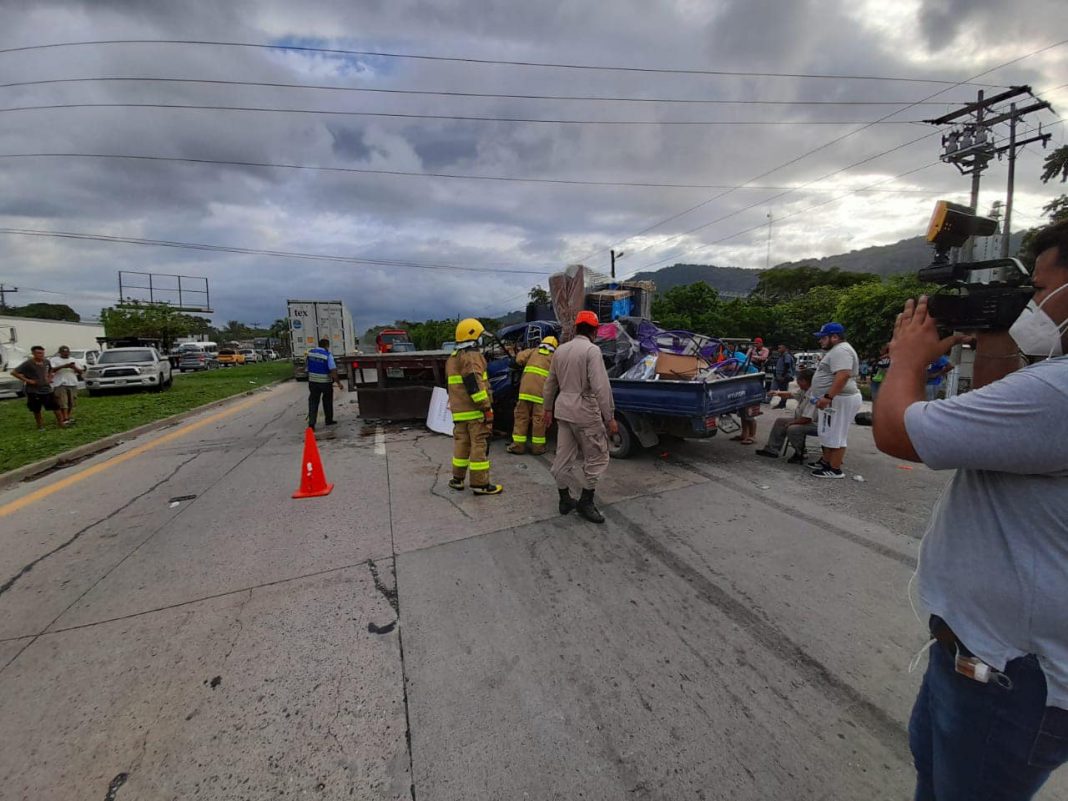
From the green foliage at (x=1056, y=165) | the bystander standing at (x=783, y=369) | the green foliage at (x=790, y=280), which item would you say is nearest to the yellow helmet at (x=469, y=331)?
the bystander standing at (x=783, y=369)

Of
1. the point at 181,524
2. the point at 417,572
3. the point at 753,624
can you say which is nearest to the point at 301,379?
the point at 181,524

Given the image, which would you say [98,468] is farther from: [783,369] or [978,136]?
[978,136]

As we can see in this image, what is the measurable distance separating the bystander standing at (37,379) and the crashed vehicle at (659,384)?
851 centimetres

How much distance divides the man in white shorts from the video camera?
4.21 metres

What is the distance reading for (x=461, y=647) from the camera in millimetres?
2629

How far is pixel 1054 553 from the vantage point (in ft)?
3.35

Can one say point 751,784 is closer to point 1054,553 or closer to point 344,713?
point 1054,553

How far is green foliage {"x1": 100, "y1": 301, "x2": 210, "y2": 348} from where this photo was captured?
1315 inches

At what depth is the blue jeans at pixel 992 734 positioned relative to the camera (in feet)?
3.43

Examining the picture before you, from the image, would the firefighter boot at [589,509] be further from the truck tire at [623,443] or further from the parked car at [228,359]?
the parked car at [228,359]

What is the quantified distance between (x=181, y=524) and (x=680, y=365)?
5895mm

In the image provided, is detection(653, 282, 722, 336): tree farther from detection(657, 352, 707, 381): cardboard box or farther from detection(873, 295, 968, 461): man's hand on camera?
detection(873, 295, 968, 461): man's hand on camera

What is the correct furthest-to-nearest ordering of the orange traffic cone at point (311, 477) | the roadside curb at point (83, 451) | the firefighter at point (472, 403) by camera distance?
1. the roadside curb at point (83, 451)
2. the orange traffic cone at point (311, 477)
3. the firefighter at point (472, 403)

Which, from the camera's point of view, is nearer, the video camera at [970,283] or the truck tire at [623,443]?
the video camera at [970,283]
